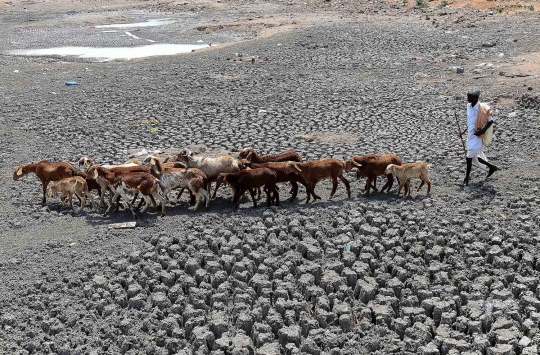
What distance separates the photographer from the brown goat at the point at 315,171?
11164 millimetres

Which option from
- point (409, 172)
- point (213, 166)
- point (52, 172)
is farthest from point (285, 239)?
point (52, 172)

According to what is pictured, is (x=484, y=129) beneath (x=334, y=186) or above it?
above

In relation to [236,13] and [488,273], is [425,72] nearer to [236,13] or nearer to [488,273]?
[488,273]

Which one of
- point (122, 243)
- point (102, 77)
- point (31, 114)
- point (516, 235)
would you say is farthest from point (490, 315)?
point (102, 77)

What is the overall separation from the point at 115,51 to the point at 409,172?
69.6ft

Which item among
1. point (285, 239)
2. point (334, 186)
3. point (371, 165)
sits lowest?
point (285, 239)

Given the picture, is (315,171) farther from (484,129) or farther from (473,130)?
(484,129)

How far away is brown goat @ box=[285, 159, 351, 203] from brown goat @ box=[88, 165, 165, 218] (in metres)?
2.17

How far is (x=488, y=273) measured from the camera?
→ 853cm

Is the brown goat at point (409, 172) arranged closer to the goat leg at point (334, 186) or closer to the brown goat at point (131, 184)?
the goat leg at point (334, 186)

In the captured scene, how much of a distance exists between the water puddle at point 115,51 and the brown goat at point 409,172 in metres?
18.6

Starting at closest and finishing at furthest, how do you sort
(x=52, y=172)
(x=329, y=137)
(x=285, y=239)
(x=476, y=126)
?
(x=285, y=239)
(x=476, y=126)
(x=52, y=172)
(x=329, y=137)

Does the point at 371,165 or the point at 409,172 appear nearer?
the point at 409,172

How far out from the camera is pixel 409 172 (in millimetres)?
11109
